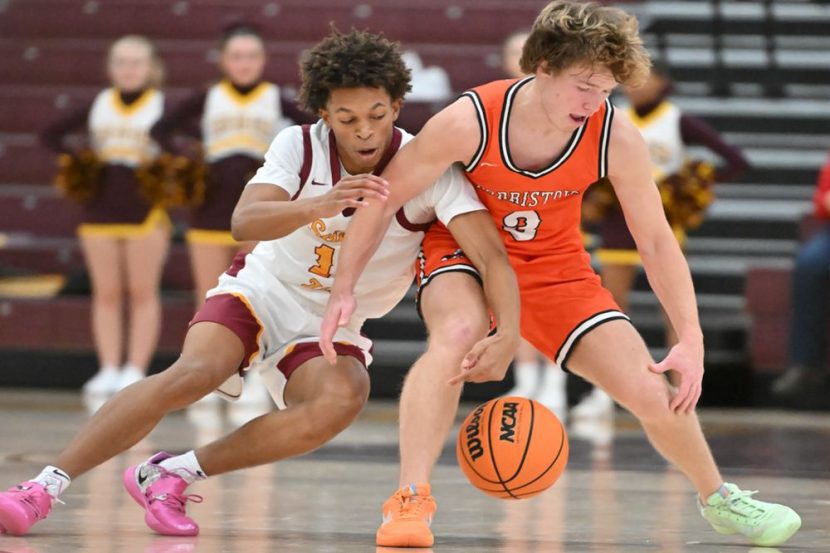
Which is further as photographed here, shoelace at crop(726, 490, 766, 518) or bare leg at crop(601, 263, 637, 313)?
bare leg at crop(601, 263, 637, 313)

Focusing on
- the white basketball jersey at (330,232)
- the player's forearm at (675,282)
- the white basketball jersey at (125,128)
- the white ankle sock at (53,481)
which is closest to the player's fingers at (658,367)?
the player's forearm at (675,282)

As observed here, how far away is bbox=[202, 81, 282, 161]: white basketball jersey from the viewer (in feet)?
27.7

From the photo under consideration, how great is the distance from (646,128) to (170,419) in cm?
288

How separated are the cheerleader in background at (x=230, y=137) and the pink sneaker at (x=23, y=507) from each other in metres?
4.17

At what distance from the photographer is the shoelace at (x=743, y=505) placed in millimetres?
4312

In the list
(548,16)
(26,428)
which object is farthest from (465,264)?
(26,428)

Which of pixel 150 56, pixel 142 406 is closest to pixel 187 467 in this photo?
pixel 142 406

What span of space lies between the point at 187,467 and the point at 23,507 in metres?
0.51

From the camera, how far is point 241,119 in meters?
8.48

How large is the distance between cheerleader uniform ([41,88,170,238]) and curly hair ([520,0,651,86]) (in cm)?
479

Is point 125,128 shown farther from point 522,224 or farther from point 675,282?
point 675,282

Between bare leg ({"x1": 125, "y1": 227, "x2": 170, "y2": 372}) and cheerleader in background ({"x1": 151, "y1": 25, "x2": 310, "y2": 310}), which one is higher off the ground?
cheerleader in background ({"x1": 151, "y1": 25, "x2": 310, "y2": 310})

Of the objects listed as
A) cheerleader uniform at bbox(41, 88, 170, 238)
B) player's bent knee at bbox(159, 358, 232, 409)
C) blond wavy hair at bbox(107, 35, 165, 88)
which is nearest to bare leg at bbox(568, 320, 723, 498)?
player's bent knee at bbox(159, 358, 232, 409)

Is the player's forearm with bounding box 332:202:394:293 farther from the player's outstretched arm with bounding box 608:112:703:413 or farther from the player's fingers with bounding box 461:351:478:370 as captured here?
the player's outstretched arm with bounding box 608:112:703:413
